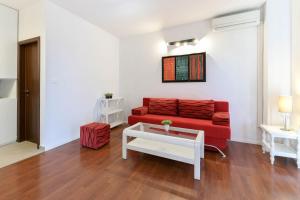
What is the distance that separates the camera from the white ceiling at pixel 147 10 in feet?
8.75

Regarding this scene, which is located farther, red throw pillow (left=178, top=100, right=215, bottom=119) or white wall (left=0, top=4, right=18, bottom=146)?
red throw pillow (left=178, top=100, right=215, bottom=119)

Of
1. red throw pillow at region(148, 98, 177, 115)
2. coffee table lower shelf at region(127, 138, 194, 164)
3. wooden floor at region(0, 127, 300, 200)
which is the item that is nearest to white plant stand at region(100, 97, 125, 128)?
red throw pillow at region(148, 98, 177, 115)

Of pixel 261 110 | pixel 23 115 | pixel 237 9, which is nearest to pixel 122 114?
pixel 23 115

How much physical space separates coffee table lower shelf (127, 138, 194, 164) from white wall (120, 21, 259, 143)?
163 cm

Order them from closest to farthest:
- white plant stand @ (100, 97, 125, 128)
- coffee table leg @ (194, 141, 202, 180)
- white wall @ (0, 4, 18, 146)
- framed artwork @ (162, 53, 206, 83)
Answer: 1. coffee table leg @ (194, 141, 202, 180)
2. white wall @ (0, 4, 18, 146)
3. framed artwork @ (162, 53, 206, 83)
4. white plant stand @ (100, 97, 125, 128)

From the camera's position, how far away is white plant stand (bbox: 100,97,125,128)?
151 inches

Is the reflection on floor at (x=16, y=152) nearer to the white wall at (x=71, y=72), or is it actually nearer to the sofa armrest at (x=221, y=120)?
the white wall at (x=71, y=72)

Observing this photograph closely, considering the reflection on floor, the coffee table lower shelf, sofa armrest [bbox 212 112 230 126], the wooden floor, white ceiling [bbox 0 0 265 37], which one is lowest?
the wooden floor

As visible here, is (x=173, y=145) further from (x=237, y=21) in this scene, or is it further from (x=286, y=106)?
(x=237, y=21)

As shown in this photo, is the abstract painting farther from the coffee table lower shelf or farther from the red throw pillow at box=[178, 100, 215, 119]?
the coffee table lower shelf

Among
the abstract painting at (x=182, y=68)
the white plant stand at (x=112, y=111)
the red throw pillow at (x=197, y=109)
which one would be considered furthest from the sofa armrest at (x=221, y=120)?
the white plant stand at (x=112, y=111)

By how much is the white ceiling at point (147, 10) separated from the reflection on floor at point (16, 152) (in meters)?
2.59

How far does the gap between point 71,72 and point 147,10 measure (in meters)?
1.94

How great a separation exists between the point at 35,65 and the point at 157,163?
283 centimetres
